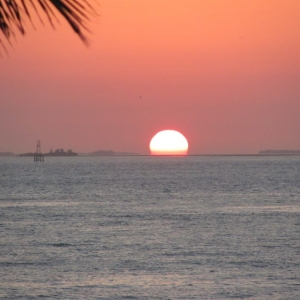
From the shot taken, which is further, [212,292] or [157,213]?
[157,213]

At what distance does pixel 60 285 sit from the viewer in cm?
2934

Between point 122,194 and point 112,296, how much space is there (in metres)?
66.3

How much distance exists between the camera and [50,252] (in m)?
38.5

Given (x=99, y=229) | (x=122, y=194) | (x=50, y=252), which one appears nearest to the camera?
(x=50, y=252)

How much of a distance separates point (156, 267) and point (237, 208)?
38.6 meters

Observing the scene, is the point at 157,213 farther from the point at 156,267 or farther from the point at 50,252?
the point at 156,267

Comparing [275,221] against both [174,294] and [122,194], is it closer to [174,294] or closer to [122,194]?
[174,294]

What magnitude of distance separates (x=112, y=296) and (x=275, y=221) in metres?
30.9

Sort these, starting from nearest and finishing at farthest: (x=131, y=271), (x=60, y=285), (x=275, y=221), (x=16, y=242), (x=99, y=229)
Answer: (x=60, y=285) < (x=131, y=271) < (x=16, y=242) < (x=99, y=229) < (x=275, y=221)

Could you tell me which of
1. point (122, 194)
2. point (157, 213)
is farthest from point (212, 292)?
point (122, 194)

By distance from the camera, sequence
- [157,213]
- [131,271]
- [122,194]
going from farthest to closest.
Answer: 1. [122,194]
2. [157,213]
3. [131,271]

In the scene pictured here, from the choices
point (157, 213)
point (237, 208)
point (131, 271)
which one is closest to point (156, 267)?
point (131, 271)

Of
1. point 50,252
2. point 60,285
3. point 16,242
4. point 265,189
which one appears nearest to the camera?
point 60,285

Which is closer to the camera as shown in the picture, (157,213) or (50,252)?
(50,252)
